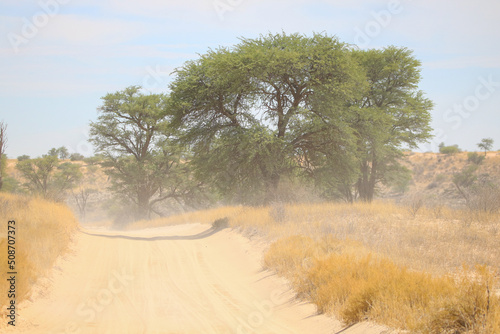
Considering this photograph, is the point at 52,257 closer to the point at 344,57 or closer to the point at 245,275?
the point at 245,275

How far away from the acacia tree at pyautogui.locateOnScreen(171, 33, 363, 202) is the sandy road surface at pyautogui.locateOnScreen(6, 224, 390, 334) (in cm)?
809

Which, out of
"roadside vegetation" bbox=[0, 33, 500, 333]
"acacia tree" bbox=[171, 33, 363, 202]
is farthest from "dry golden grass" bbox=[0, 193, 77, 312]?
"acacia tree" bbox=[171, 33, 363, 202]

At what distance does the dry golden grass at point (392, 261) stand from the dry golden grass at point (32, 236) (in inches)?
223

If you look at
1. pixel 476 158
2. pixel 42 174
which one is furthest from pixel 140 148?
pixel 476 158

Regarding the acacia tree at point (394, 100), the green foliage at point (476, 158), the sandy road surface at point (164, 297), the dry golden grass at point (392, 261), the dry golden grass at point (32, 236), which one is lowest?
the sandy road surface at point (164, 297)

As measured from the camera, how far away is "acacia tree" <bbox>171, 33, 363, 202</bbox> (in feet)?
66.0

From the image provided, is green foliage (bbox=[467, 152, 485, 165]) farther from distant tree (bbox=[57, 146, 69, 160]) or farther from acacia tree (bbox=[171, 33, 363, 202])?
distant tree (bbox=[57, 146, 69, 160])

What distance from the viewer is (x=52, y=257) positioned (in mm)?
10398

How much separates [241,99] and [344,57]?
592 centimetres

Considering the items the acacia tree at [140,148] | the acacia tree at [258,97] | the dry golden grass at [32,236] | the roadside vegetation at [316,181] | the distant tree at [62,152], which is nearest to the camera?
the roadside vegetation at [316,181]

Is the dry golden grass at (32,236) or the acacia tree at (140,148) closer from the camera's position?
the dry golden grass at (32,236)

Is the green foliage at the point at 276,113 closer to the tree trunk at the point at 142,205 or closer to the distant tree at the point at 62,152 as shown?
the tree trunk at the point at 142,205

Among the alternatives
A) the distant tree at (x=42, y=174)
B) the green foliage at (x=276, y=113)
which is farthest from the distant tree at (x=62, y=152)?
the green foliage at (x=276, y=113)

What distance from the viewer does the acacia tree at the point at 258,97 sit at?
20.1 m
